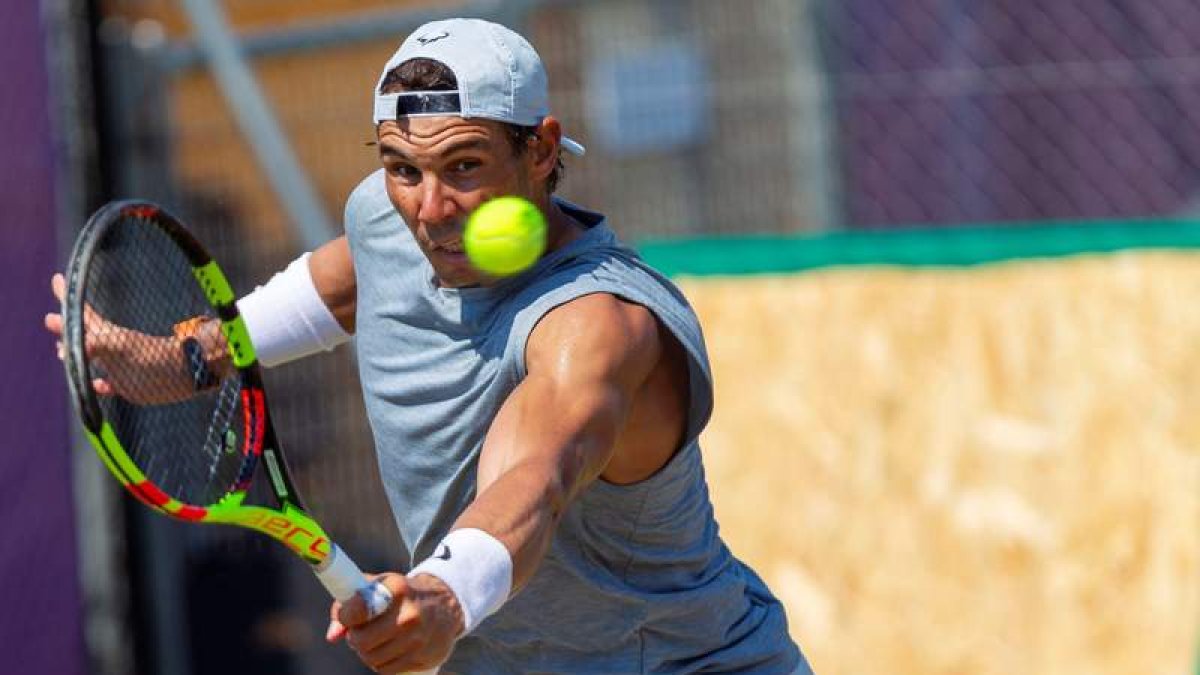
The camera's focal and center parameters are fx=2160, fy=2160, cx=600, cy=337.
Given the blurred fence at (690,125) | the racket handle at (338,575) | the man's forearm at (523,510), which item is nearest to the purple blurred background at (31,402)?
the blurred fence at (690,125)

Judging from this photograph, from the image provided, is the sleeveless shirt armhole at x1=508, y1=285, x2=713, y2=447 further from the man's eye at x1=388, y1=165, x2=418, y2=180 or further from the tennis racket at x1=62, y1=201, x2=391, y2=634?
the tennis racket at x1=62, y1=201, x2=391, y2=634

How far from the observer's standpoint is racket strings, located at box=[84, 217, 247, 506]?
13.4ft

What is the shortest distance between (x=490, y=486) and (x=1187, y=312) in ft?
11.6

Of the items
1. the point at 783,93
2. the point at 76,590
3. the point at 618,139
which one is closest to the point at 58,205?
the point at 76,590

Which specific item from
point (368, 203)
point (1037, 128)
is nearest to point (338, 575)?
point (368, 203)

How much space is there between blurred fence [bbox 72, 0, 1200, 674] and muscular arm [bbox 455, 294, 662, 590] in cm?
340

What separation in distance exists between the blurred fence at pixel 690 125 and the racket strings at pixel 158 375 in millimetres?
612

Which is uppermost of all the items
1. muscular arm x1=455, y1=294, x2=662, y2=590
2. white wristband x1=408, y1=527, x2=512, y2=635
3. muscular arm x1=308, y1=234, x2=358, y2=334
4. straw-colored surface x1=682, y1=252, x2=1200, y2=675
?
muscular arm x1=308, y1=234, x2=358, y2=334

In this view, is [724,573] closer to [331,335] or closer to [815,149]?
[331,335]

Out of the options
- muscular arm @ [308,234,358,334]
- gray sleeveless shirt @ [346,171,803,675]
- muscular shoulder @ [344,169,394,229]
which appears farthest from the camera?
muscular arm @ [308,234,358,334]

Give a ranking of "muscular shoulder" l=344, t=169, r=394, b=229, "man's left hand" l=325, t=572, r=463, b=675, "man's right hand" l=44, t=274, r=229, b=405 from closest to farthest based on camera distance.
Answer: "man's left hand" l=325, t=572, r=463, b=675 < "muscular shoulder" l=344, t=169, r=394, b=229 < "man's right hand" l=44, t=274, r=229, b=405

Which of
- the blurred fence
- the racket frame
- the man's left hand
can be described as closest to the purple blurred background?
the blurred fence

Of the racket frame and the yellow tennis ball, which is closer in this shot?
the racket frame

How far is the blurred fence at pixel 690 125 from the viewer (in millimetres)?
6855
